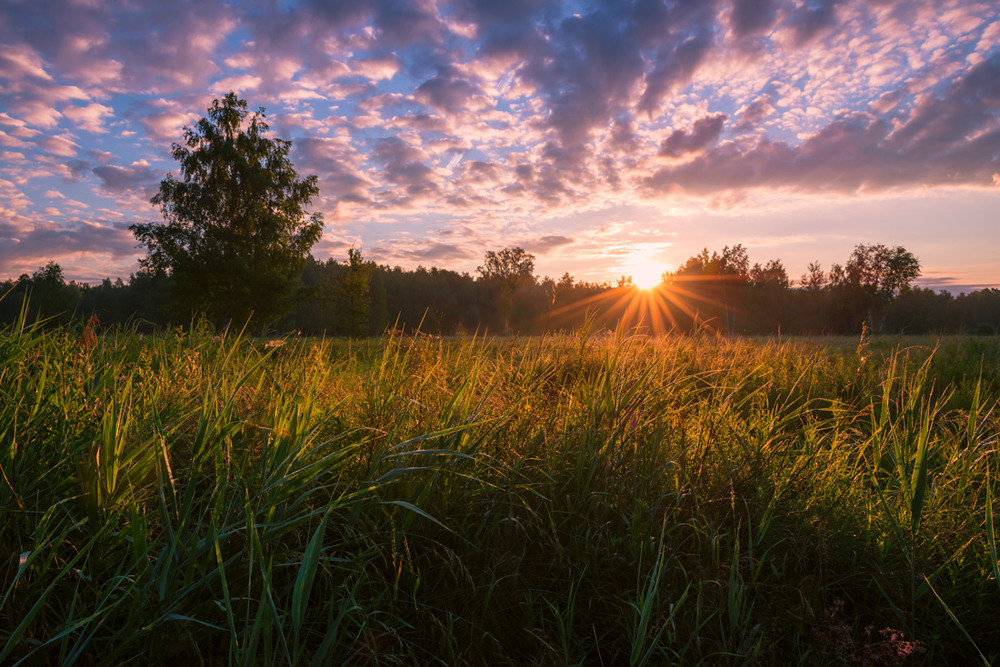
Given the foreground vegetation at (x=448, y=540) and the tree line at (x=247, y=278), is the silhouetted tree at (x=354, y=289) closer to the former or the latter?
the tree line at (x=247, y=278)

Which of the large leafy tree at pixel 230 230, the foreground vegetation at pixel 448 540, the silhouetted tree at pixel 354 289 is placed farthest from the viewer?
the silhouetted tree at pixel 354 289

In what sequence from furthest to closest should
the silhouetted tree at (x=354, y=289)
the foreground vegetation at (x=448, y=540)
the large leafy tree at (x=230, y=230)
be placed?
the silhouetted tree at (x=354, y=289), the large leafy tree at (x=230, y=230), the foreground vegetation at (x=448, y=540)

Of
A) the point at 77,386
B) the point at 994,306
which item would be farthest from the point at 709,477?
the point at 994,306

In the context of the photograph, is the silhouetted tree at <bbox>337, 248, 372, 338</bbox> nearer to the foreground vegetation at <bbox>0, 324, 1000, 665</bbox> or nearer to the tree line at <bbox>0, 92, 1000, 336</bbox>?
the tree line at <bbox>0, 92, 1000, 336</bbox>

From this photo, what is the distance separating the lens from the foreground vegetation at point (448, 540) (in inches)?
57.8

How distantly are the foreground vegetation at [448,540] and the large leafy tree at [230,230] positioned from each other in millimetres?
19601

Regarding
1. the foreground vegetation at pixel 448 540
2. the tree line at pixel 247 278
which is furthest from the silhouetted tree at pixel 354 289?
the foreground vegetation at pixel 448 540

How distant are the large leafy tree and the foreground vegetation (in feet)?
64.3

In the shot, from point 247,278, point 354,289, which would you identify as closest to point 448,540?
point 247,278

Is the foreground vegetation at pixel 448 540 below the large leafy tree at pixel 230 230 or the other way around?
below

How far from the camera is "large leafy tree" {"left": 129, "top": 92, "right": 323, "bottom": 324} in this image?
65.5ft

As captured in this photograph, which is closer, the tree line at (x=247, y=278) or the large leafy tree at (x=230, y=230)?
the tree line at (x=247, y=278)

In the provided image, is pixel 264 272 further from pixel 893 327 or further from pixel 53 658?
pixel 893 327

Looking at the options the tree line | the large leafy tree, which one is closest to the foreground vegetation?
the tree line
